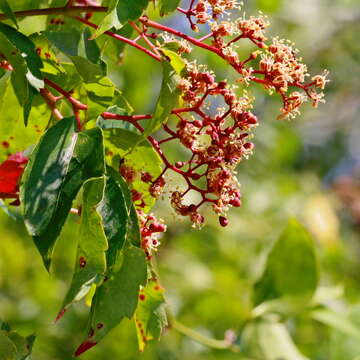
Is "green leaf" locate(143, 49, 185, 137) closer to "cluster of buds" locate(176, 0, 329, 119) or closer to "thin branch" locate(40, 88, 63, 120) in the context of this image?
"cluster of buds" locate(176, 0, 329, 119)

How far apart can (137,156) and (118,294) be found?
0.23m

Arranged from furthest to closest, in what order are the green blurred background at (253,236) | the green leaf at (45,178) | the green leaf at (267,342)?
the green blurred background at (253,236)
the green leaf at (267,342)
the green leaf at (45,178)

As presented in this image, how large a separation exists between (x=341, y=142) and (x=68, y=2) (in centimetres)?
414

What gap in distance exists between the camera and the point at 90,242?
1106 millimetres

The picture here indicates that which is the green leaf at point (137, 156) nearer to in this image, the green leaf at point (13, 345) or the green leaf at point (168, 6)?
the green leaf at point (168, 6)

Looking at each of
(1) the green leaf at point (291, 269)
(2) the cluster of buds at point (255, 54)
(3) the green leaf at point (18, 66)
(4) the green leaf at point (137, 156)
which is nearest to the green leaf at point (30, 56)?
(3) the green leaf at point (18, 66)

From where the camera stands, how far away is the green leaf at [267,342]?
2.15m

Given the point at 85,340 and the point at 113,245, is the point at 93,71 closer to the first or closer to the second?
the point at 113,245

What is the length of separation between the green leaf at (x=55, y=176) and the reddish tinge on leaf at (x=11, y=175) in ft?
0.77

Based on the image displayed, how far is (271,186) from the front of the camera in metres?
→ 4.05

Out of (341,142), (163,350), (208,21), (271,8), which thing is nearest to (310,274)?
(163,350)

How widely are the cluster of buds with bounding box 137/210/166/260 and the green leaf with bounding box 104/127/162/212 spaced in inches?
1.4

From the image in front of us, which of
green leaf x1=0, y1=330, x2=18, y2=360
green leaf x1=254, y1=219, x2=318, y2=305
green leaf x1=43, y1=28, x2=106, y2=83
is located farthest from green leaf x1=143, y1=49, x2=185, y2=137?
green leaf x1=254, y1=219, x2=318, y2=305

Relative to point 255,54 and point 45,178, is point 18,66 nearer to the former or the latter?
point 45,178
